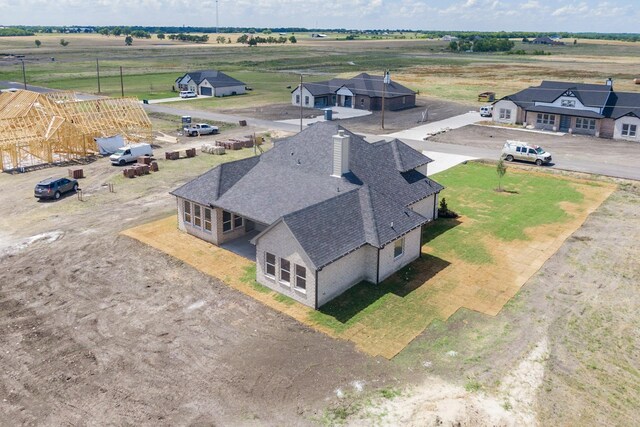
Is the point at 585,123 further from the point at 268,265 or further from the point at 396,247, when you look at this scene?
the point at 268,265

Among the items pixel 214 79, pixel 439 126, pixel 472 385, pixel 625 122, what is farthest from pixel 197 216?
pixel 214 79

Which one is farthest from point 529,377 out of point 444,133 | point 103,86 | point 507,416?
point 103,86

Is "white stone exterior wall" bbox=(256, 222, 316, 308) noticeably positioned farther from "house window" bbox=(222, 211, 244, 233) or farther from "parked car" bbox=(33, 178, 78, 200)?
"parked car" bbox=(33, 178, 78, 200)

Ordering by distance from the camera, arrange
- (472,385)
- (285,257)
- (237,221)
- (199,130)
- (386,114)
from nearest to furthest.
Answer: (472,385) < (285,257) < (237,221) < (199,130) < (386,114)

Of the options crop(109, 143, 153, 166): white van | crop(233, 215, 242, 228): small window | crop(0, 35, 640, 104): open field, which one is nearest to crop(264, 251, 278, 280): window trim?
crop(233, 215, 242, 228): small window

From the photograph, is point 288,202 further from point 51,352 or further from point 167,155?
point 167,155
